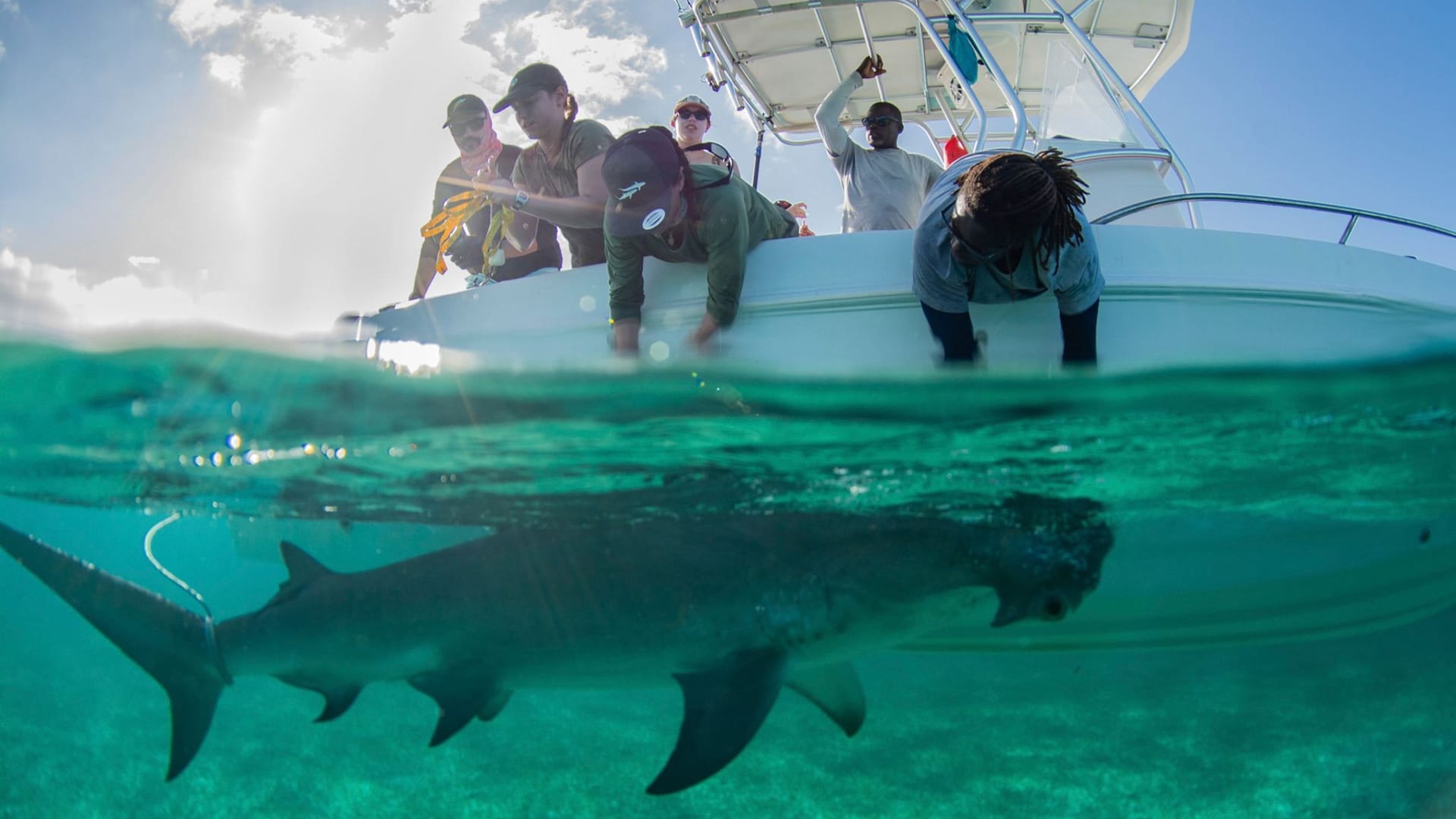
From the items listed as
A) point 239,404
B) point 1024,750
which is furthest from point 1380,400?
point 239,404

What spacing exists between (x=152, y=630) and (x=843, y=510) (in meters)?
4.33

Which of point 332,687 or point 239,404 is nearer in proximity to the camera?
point 332,687

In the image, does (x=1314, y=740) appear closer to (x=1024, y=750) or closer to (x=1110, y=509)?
(x=1024, y=750)

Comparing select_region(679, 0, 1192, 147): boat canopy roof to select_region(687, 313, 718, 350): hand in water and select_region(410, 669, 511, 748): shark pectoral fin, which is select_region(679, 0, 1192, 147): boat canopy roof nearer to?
select_region(687, 313, 718, 350): hand in water

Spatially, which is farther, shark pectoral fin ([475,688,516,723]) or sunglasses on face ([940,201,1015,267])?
Result: shark pectoral fin ([475,688,516,723])

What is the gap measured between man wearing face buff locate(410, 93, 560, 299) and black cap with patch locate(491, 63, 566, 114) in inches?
30.5

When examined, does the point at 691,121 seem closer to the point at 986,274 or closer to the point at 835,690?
the point at 986,274

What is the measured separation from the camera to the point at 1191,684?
35.4 feet

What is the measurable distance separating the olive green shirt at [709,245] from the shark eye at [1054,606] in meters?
2.09

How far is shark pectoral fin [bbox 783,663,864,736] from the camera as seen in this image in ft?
12.0

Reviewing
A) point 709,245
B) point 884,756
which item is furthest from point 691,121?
point 884,756

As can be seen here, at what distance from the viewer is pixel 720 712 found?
3.02 m

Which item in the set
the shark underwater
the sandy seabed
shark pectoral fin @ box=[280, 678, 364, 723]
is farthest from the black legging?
shark pectoral fin @ box=[280, 678, 364, 723]

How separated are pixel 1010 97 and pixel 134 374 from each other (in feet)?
18.7
